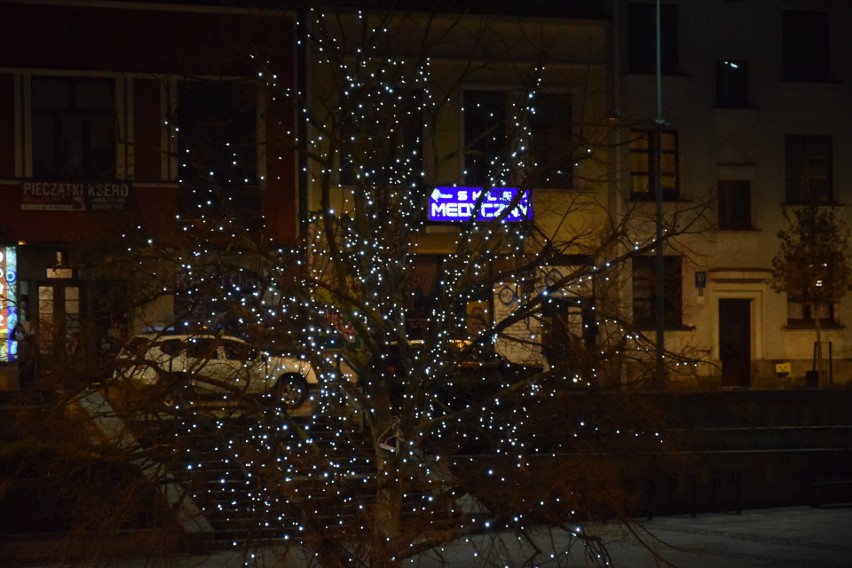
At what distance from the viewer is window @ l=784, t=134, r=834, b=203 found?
32125 millimetres

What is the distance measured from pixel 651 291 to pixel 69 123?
49.3ft

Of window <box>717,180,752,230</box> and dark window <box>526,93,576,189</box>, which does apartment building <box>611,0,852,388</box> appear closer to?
window <box>717,180,752,230</box>

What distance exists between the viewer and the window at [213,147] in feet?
27.7

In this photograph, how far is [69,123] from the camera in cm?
2672

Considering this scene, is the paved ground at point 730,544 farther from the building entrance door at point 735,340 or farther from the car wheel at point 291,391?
the building entrance door at point 735,340

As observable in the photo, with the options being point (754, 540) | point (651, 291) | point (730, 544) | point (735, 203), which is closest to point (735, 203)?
point (735, 203)

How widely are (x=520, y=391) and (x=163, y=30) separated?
20.7 meters

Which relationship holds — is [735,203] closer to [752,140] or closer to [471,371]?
[752,140]

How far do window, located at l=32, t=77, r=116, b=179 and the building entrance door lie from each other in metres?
16.7

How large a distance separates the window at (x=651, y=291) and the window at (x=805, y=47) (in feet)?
28.9

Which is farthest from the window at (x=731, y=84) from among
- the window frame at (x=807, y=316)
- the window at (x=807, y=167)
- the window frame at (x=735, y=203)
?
the window frame at (x=807, y=316)

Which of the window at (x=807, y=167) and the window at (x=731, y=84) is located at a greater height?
the window at (x=731, y=84)

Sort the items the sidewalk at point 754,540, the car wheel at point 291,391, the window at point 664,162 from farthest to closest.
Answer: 1. the window at point 664,162
2. the sidewalk at point 754,540
3. the car wheel at point 291,391


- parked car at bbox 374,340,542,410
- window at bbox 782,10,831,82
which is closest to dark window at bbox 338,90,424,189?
parked car at bbox 374,340,542,410
